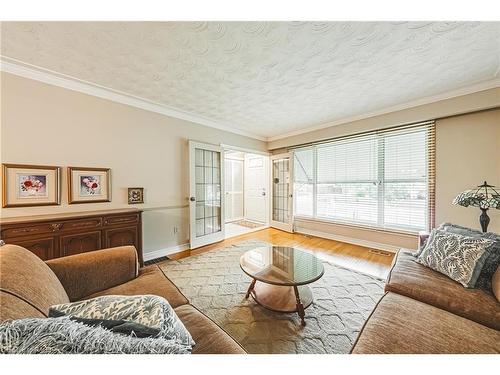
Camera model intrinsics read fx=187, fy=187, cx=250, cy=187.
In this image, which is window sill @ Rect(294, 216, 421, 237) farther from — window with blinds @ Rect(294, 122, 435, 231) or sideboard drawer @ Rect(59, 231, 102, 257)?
sideboard drawer @ Rect(59, 231, 102, 257)

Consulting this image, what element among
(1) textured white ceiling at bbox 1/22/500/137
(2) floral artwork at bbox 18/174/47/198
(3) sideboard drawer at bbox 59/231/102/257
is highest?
(1) textured white ceiling at bbox 1/22/500/137

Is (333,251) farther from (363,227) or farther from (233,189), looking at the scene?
(233,189)

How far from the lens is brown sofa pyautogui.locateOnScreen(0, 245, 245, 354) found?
80cm

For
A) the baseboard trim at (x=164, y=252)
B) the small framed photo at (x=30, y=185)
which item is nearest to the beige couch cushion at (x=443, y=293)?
the baseboard trim at (x=164, y=252)

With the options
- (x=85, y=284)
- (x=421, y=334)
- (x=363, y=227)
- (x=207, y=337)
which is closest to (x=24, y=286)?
(x=85, y=284)

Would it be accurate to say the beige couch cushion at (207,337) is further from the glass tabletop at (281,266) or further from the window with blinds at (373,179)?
the window with blinds at (373,179)

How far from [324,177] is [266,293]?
9.55ft

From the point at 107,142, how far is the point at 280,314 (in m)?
2.95

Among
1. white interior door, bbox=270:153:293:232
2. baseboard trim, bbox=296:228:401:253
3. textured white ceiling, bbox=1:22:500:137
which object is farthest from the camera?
white interior door, bbox=270:153:293:232

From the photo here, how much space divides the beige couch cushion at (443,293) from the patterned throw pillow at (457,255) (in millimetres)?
51

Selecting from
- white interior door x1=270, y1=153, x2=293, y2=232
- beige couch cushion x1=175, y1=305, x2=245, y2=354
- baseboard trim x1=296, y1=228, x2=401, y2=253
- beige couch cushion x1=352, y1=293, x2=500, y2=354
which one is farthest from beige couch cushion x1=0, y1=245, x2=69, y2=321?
white interior door x1=270, y1=153, x2=293, y2=232

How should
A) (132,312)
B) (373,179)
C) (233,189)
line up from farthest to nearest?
(233,189)
(373,179)
(132,312)

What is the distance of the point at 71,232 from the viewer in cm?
204

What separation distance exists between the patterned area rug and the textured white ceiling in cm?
239
